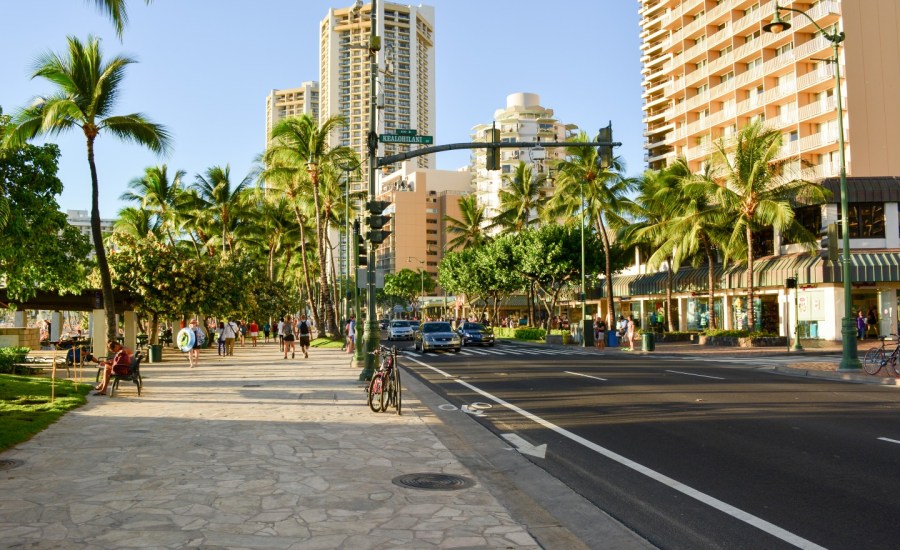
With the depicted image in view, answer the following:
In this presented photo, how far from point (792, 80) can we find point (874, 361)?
129ft

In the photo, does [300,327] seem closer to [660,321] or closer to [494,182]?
[660,321]

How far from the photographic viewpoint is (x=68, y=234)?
69.1 ft

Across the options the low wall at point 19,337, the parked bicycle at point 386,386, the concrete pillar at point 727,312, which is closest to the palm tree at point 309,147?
the low wall at point 19,337

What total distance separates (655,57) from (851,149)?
41.1 m

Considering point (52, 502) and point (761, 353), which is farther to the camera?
point (761, 353)

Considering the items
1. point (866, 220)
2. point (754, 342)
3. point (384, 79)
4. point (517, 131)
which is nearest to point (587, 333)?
point (754, 342)

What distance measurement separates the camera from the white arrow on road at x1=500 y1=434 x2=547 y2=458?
903cm

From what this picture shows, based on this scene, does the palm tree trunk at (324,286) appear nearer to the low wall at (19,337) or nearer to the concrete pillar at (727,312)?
the low wall at (19,337)

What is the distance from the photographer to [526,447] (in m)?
9.45

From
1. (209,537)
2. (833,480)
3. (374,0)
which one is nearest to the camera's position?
(209,537)

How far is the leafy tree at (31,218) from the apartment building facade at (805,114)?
25975 millimetres

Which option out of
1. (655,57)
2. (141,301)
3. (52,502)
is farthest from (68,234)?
(655,57)

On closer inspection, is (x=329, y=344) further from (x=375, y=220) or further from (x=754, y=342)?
(x=375, y=220)

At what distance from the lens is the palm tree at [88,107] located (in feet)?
67.4
